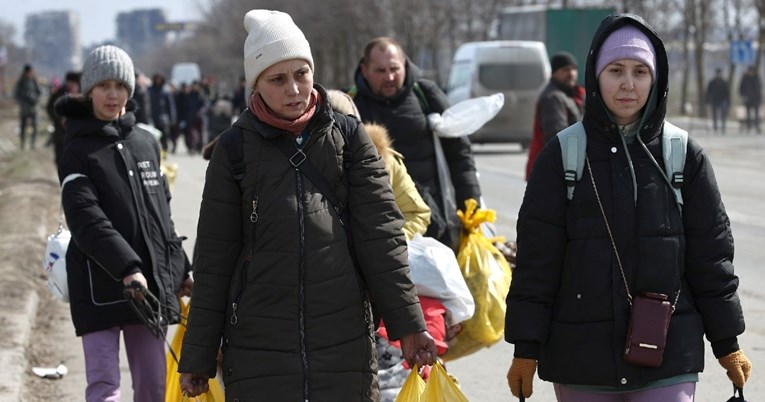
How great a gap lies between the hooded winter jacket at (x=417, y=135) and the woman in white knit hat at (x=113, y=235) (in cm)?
148

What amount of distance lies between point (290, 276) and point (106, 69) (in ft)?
6.61

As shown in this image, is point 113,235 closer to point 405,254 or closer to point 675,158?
point 405,254

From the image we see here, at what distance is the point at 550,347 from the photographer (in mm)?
3922

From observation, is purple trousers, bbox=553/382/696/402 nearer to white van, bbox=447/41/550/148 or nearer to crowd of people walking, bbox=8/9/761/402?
crowd of people walking, bbox=8/9/761/402

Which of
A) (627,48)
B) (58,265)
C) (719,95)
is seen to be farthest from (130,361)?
(719,95)

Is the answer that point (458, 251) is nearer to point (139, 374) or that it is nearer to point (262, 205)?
point (139, 374)

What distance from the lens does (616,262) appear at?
3.83 m

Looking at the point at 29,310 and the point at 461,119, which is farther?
the point at 29,310

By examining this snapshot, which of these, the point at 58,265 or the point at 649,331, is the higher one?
the point at 649,331

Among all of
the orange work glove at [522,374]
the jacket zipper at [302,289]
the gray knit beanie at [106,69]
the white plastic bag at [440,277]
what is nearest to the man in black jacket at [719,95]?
the white plastic bag at [440,277]

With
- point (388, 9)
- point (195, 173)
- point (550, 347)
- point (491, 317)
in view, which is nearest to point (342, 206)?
point (550, 347)

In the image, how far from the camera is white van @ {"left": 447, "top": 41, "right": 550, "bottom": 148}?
2664 cm

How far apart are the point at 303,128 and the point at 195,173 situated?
2030 centimetres

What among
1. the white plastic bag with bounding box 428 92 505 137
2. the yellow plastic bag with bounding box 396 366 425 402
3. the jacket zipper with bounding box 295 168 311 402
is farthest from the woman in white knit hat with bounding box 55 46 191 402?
the white plastic bag with bounding box 428 92 505 137
